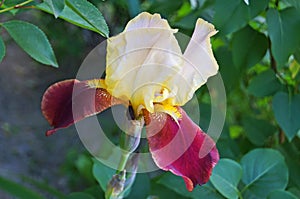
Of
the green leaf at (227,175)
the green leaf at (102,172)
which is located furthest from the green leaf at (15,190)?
the green leaf at (227,175)

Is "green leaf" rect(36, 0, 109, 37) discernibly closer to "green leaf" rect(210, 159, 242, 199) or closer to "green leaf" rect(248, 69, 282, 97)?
"green leaf" rect(210, 159, 242, 199)

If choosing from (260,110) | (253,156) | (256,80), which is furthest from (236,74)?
(260,110)

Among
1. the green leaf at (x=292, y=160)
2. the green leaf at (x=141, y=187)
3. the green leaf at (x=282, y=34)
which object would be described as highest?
the green leaf at (x=282, y=34)

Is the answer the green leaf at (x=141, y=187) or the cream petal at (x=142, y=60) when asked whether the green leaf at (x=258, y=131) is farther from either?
the cream petal at (x=142, y=60)

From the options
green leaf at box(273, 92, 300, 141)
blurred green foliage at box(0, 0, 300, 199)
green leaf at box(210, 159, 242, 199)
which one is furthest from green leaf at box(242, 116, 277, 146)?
green leaf at box(210, 159, 242, 199)

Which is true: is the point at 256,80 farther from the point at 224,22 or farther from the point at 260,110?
the point at 260,110

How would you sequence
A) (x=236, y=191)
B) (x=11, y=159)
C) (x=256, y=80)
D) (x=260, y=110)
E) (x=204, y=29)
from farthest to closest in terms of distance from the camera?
(x=11, y=159), (x=260, y=110), (x=256, y=80), (x=236, y=191), (x=204, y=29)

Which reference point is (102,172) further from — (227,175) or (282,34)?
(282,34)
